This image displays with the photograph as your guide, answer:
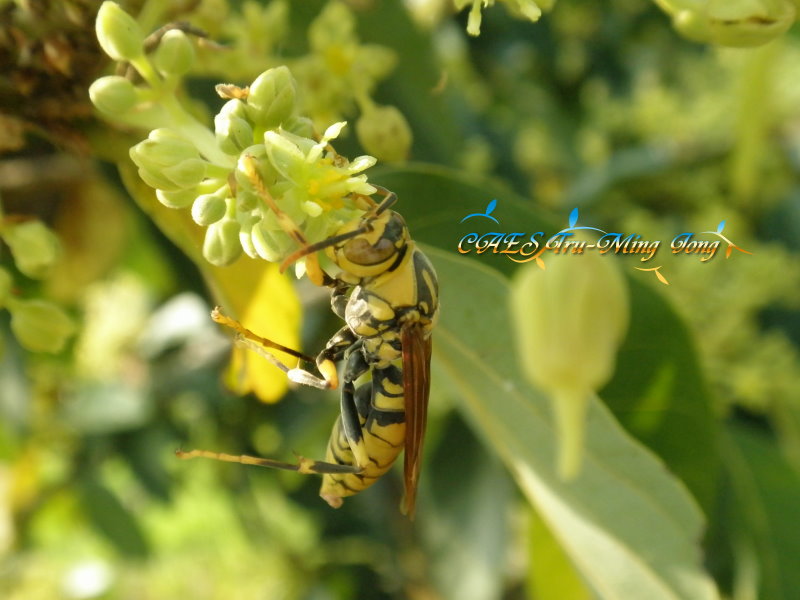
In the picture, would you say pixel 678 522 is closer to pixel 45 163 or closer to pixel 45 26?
pixel 45 26

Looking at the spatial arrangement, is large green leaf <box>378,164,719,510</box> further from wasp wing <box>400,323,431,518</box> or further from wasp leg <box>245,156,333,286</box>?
wasp leg <box>245,156,333,286</box>

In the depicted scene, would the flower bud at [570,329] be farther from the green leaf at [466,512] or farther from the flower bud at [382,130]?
the green leaf at [466,512]

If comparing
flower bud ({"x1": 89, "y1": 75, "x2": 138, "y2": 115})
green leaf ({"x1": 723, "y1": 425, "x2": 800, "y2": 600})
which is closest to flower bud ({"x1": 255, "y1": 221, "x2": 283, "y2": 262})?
flower bud ({"x1": 89, "y1": 75, "x2": 138, "y2": 115})

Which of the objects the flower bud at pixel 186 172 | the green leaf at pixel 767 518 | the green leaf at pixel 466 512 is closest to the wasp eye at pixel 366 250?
the flower bud at pixel 186 172

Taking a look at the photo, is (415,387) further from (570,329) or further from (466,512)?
(466,512)

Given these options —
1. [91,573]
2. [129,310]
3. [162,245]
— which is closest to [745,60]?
[162,245]

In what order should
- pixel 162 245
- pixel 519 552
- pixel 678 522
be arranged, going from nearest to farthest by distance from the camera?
pixel 678 522, pixel 162 245, pixel 519 552
